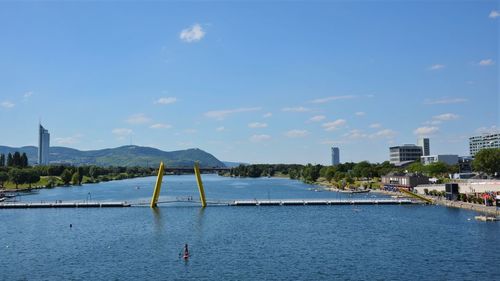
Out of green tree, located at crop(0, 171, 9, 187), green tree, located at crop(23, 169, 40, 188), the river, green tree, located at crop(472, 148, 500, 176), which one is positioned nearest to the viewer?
the river

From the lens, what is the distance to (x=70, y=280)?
139 ft

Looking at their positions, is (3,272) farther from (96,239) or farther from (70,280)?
(96,239)

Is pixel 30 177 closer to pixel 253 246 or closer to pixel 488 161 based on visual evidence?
pixel 253 246

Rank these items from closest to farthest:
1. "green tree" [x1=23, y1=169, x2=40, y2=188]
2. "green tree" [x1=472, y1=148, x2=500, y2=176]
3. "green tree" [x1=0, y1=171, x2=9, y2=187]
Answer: "green tree" [x1=472, y1=148, x2=500, y2=176], "green tree" [x1=0, y1=171, x2=9, y2=187], "green tree" [x1=23, y1=169, x2=40, y2=188]

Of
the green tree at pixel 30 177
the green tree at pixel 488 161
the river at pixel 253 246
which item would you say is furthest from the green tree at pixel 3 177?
the green tree at pixel 488 161

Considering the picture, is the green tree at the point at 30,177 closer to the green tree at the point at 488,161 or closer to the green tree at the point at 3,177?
the green tree at the point at 3,177

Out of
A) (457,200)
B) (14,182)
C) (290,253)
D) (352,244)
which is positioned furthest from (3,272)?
(14,182)

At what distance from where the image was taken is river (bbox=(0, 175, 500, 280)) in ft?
147

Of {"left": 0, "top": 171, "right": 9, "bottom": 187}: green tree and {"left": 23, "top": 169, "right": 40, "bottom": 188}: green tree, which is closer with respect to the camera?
{"left": 0, "top": 171, "right": 9, "bottom": 187}: green tree

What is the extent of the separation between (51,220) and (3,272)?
4295cm

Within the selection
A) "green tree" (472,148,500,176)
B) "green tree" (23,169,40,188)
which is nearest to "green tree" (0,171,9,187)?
"green tree" (23,169,40,188)

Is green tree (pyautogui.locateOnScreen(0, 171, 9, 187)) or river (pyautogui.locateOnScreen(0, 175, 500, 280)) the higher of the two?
green tree (pyautogui.locateOnScreen(0, 171, 9, 187))

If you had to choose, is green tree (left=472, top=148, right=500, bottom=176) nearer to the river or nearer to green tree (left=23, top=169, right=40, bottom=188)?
the river

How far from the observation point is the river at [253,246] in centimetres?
4475
